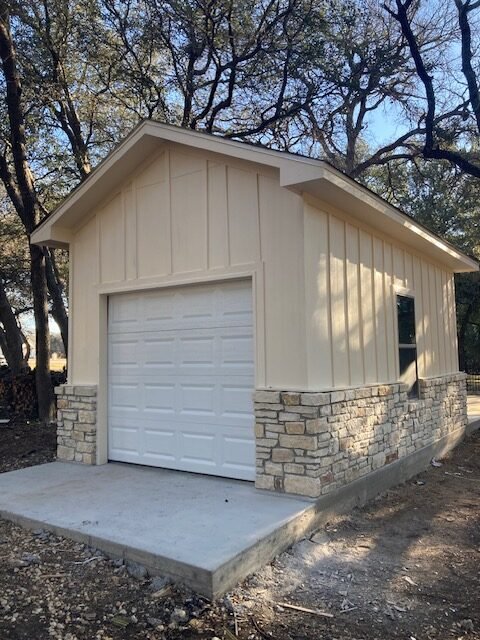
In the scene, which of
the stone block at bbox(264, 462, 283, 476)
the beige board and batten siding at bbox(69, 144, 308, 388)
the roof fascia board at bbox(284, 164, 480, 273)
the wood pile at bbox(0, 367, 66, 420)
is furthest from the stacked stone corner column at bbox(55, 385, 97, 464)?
the roof fascia board at bbox(284, 164, 480, 273)

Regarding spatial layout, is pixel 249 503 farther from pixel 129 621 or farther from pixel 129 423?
pixel 129 423

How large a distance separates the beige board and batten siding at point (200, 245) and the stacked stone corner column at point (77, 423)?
0.18 m

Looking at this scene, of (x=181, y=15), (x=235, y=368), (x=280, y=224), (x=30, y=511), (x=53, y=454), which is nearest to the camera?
(x=30, y=511)

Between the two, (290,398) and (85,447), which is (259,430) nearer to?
(290,398)

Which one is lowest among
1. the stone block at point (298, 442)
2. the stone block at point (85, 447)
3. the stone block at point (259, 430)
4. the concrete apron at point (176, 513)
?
the concrete apron at point (176, 513)

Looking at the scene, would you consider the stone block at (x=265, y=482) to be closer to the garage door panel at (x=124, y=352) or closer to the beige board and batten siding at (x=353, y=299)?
the beige board and batten siding at (x=353, y=299)

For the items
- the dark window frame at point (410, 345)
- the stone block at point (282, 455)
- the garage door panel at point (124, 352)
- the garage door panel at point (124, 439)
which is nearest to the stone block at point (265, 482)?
the stone block at point (282, 455)

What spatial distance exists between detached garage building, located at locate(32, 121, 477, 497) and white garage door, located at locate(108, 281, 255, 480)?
0.02m

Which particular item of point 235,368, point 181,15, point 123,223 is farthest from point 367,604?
point 181,15

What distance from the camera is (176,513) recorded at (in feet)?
15.7

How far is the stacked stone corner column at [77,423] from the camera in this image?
6910 mm

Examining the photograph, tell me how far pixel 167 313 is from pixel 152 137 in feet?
7.01

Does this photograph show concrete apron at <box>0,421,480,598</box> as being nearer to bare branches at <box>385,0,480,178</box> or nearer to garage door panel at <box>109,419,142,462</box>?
garage door panel at <box>109,419,142,462</box>

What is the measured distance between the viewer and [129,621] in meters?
3.31
